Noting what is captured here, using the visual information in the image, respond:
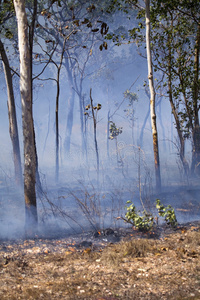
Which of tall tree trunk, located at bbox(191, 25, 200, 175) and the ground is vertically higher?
tall tree trunk, located at bbox(191, 25, 200, 175)

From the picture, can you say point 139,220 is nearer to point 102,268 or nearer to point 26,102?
point 102,268

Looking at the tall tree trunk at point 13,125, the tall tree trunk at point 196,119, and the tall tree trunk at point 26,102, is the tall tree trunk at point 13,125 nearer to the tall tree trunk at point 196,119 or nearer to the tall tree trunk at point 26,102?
the tall tree trunk at point 26,102

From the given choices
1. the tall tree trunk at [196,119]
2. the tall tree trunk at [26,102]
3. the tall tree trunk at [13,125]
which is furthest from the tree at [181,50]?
the tall tree trunk at [26,102]

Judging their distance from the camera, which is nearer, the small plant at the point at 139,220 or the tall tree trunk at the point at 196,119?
the small plant at the point at 139,220

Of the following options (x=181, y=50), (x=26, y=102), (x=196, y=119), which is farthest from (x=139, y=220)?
(x=181, y=50)

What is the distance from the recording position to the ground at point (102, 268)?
3.45 m

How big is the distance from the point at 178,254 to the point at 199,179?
8.01 meters

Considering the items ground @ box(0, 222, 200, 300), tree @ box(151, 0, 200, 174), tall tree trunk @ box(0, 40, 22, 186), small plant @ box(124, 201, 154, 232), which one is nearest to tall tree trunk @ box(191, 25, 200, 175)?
tree @ box(151, 0, 200, 174)

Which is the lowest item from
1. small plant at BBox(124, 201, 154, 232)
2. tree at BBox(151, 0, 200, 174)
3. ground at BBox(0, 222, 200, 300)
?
ground at BBox(0, 222, 200, 300)

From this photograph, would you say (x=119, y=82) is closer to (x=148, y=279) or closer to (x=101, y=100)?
(x=101, y=100)

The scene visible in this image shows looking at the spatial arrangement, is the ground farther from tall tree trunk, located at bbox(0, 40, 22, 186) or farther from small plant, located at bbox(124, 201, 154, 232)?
tall tree trunk, located at bbox(0, 40, 22, 186)

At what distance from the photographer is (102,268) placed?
4160 mm

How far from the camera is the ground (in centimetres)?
345

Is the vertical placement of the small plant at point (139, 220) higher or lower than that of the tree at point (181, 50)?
lower
